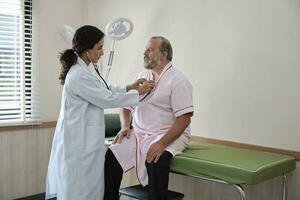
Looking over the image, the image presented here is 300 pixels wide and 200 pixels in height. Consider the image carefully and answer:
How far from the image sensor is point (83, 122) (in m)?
2.12

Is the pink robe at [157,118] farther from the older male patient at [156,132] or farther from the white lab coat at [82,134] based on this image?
the white lab coat at [82,134]

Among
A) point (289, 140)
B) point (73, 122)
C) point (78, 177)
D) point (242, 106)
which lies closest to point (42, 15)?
point (73, 122)

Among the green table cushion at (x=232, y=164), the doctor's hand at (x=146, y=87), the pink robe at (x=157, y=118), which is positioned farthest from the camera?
the doctor's hand at (x=146, y=87)

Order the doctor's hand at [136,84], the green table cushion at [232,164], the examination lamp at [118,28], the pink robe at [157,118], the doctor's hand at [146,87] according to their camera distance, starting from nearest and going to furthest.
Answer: the green table cushion at [232,164], the pink robe at [157,118], the doctor's hand at [146,87], the doctor's hand at [136,84], the examination lamp at [118,28]

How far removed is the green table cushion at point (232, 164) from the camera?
70.3 inches

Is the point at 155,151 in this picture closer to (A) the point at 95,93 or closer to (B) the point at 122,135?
(B) the point at 122,135

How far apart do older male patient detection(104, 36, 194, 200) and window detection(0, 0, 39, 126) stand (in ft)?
4.08

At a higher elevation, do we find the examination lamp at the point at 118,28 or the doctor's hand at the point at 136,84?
the examination lamp at the point at 118,28

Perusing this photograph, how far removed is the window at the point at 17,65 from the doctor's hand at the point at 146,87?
1384 mm

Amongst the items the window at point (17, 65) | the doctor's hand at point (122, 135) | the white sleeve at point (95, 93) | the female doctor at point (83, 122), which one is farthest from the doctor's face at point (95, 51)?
the window at point (17, 65)

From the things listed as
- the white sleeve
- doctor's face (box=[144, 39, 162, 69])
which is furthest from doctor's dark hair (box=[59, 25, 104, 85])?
doctor's face (box=[144, 39, 162, 69])

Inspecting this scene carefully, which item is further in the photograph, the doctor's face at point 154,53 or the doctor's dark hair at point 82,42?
the doctor's face at point 154,53

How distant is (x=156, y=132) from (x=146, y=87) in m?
0.28

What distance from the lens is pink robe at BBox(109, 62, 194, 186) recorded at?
214 cm
